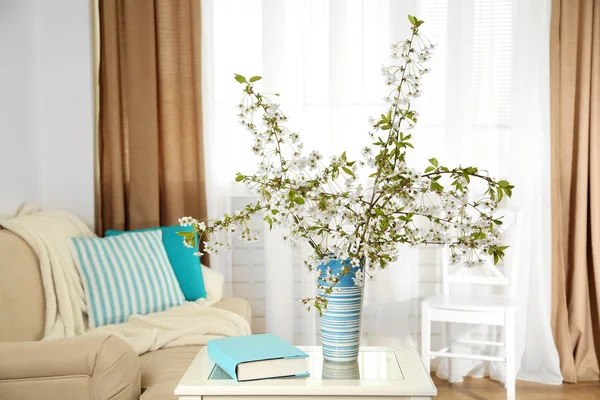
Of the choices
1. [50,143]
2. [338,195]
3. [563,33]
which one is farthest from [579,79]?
[50,143]

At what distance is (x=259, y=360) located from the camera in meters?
1.72

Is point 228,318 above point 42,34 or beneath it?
beneath

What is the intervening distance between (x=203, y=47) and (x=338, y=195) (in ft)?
7.19

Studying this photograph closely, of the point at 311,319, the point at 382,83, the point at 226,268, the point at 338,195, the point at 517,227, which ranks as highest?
the point at 382,83

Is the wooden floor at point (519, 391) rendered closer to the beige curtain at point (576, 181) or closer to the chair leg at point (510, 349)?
the beige curtain at point (576, 181)

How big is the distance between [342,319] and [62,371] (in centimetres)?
79

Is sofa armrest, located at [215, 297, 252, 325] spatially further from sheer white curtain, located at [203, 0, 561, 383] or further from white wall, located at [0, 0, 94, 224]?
white wall, located at [0, 0, 94, 224]

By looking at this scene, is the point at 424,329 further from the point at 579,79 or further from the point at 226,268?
the point at 579,79

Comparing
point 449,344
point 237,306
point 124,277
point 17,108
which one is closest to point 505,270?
point 449,344

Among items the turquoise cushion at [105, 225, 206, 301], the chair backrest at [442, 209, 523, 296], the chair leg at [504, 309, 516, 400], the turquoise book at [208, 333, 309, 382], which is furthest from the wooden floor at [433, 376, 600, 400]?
the turquoise book at [208, 333, 309, 382]

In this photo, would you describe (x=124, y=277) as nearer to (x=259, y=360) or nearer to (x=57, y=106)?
(x=57, y=106)

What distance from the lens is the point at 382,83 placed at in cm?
368

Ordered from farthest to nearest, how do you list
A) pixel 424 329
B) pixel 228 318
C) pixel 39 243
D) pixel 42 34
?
pixel 42 34
pixel 424 329
pixel 228 318
pixel 39 243

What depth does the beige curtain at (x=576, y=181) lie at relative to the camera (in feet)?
11.6
